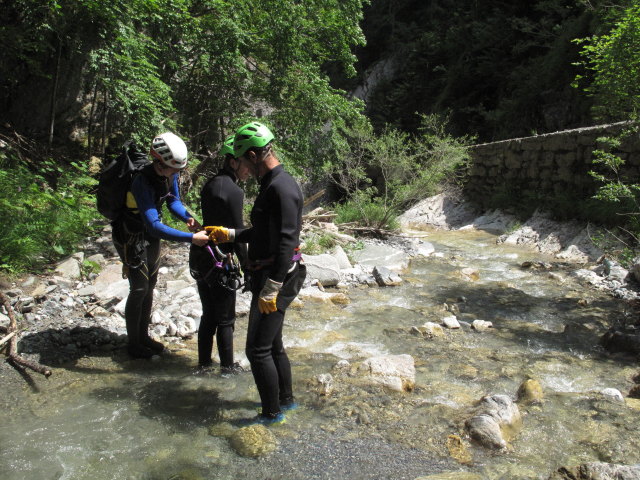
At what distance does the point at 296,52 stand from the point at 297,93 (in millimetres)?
836

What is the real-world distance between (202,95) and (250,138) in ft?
26.4

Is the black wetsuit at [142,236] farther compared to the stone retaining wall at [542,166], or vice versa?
the stone retaining wall at [542,166]

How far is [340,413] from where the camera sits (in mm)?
3355

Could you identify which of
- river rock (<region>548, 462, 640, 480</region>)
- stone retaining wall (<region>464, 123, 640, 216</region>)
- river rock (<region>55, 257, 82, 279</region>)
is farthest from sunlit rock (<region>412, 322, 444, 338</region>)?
stone retaining wall (<region>464, 123, 640, 216</region>)

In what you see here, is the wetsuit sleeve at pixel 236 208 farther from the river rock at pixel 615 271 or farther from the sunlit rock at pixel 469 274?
the river rock at pixel 615 271

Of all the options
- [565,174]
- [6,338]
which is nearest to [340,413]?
[6,338]

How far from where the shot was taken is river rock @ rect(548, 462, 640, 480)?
2.44 m

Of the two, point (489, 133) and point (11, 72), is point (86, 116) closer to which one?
point (11, 72)

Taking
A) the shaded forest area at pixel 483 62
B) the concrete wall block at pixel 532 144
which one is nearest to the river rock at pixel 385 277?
the concrete wall block at pixel 532 144

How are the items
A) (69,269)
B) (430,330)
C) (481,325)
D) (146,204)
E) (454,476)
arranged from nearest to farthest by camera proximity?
(454,476) → (146,204) → (430,330) → (481,325) → (69,269)

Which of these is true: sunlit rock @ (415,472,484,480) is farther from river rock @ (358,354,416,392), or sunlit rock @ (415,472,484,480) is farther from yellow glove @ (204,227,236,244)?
yellow glove @ (204,227,236,244)

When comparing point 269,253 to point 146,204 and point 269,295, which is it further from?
point 146,204

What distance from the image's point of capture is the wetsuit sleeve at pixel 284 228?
9.11 feet

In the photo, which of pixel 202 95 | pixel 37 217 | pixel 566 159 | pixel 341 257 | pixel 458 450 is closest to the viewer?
pixel 458 450
